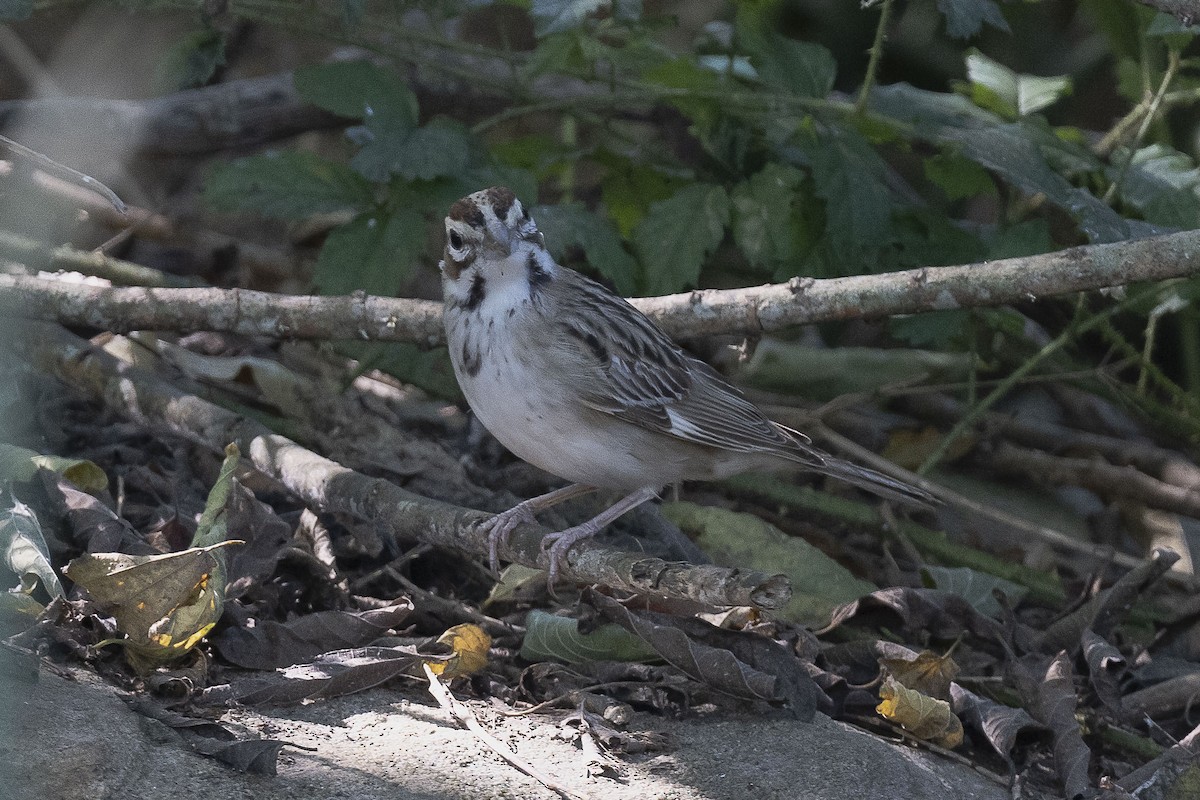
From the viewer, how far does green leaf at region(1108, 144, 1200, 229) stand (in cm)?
458

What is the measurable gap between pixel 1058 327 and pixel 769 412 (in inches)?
59.3

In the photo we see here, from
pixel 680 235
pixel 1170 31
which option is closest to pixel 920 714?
pixel 680 235

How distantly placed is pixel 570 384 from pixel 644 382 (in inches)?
11.9

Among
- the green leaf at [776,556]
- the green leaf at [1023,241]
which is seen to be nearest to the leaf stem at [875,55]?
the green leaf at [1023,241]

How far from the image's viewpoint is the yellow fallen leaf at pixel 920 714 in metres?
3.34

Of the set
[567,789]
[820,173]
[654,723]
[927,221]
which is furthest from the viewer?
[927,221]

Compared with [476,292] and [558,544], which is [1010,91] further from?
[558,544]

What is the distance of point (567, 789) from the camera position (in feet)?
9.21

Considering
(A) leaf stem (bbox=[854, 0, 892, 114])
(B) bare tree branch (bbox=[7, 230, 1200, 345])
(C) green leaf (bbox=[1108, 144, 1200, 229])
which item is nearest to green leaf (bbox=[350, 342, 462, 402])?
(B) bare tree branch (bbox=[7, 230, 1200, 345])

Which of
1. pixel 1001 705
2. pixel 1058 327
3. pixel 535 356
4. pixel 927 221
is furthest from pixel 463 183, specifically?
pixel 1058 327

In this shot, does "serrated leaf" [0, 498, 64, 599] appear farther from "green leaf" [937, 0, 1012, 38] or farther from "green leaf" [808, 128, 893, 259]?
"green leaf" [937, 0, 1012, 38]

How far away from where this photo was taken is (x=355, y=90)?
15.5 ft

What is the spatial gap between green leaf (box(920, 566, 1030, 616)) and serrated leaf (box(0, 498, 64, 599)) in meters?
2.73

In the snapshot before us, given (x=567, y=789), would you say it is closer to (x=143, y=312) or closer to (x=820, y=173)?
(x=143, y=312)
